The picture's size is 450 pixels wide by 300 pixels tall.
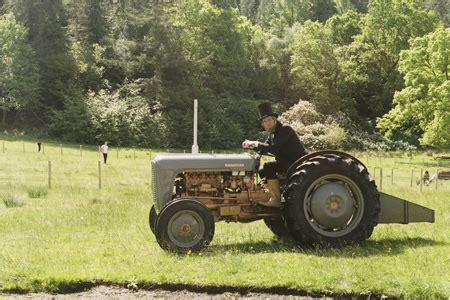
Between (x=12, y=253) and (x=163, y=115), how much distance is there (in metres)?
46.3

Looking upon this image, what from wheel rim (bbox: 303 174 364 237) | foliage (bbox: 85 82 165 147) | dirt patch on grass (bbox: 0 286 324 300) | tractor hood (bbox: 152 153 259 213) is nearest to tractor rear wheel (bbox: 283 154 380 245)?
wheel rim (bbox: 303 174 364 237)

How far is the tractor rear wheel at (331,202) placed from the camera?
8938 millimetres

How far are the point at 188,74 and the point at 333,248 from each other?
48.7m

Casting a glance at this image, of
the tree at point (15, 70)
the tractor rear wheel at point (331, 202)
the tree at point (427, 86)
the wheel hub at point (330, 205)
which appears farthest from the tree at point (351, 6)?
the wheel hub at point (330, 205)

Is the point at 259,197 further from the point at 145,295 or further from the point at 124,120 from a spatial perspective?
the point at 124,120

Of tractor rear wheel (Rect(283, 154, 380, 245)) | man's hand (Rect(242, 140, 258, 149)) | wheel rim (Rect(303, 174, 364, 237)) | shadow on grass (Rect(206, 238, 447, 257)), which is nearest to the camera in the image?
shadow on grass (Rect(206, 238, 447, 257))

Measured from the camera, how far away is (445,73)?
146ft

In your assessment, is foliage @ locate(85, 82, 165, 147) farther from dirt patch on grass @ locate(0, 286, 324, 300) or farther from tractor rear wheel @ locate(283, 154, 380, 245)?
dirt patch on grass @ locate(0, 286, 324, 300)

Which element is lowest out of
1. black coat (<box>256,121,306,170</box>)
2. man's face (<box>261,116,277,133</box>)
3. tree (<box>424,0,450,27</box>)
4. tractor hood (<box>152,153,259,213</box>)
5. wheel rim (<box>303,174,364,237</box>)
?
wheel rim (<box>303,174,364,237</box>)

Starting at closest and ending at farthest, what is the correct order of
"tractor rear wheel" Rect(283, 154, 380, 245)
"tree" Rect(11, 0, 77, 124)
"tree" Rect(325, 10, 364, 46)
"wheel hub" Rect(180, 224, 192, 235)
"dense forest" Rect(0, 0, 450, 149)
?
"wheel hub" Rect(180, 224, 192, 235) → "tractor rear wheel" Rect(283, 154, 380, 245) → "dense forest" Rect(0, 0, 450, 149) → "tree" Rect(11, 0, 77, 124) → "tree" Rect(325, 10, 364, 46)

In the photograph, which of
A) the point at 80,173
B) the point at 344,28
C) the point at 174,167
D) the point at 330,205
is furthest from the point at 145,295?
the point at 344,28

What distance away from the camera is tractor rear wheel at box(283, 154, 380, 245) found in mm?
8938

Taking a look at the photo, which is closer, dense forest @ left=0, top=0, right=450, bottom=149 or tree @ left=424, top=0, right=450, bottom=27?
dense forest @ left=0, top=0, right=450, bottom=149

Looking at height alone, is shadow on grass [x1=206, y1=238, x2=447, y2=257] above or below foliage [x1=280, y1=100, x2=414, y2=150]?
below
